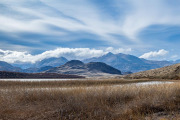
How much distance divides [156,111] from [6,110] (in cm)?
1072

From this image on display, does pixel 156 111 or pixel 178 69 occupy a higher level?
pixel 178 69

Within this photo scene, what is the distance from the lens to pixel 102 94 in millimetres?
16406

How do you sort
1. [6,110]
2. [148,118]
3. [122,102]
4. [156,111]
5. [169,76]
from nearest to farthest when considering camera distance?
[148,118]
[6,110]
[156,111]
[122,102]
[169,76]

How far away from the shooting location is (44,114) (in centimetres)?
1162

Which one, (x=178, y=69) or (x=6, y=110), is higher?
(x=178, y=69)

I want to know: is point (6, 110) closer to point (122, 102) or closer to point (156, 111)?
point (122, 102)

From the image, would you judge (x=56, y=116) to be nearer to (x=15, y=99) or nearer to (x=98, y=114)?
(x=98, y=114)

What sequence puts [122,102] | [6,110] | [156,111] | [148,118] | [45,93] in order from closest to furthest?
[148,118]
[6,110]
[156,111]
[122,102]
[45,93]

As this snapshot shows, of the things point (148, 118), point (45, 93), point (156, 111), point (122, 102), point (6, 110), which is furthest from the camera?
point (45, 93)

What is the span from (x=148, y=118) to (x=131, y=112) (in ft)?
4.54

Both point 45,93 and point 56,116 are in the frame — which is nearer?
point 56,116

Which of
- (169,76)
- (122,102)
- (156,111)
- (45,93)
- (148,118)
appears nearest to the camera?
(148,118)

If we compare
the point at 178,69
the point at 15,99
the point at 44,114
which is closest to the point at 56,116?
the point at 44,114

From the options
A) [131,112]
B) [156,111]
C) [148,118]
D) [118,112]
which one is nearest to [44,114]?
[118,112]
